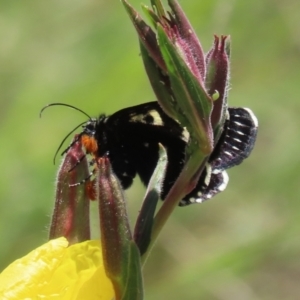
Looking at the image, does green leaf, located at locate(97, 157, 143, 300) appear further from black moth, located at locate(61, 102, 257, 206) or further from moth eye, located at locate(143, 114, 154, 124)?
moth eye, located at locate(143, 114, 154, 124)

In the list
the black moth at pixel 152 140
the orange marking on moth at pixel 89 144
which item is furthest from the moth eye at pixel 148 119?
the orange marking on moth at pixel 89 144

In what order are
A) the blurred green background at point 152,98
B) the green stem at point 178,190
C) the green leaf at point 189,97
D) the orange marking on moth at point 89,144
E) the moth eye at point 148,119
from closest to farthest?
the green leaf at point 189,97 < the green stem at point 178,190 < the orange marking on moth at point 89,144 < the moth eye at point 148,119 < the blurred green background at point 152,98

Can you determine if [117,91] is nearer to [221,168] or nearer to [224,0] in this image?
[224,0]

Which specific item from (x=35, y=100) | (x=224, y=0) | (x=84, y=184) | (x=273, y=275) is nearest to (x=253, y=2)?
(x=224, y=0)

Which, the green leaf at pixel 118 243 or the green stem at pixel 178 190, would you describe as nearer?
the green leaf at pixel 118 243

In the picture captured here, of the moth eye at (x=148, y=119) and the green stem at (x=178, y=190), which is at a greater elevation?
the moth eye at (x=148, y=119)

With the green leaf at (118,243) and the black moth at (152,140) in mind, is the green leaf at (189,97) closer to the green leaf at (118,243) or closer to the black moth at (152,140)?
the green leaf at (118,243)

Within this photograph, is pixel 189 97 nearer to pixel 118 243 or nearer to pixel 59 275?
pixel 118 243

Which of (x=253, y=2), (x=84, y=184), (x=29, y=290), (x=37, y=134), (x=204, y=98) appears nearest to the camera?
(x=204, y=98)
